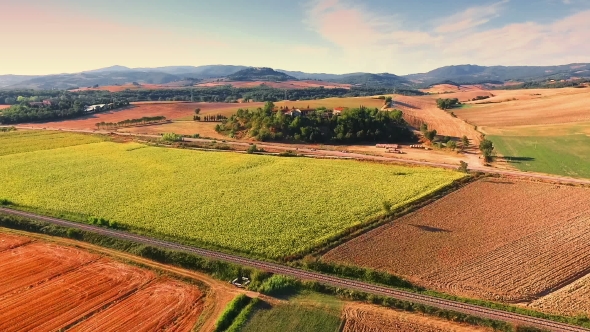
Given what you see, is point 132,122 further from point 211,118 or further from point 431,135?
point 431,135

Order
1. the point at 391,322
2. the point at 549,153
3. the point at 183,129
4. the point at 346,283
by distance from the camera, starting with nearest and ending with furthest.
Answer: the point at 391,322 → the point at 346,283 → the point at 549,153 → the point at 183,129

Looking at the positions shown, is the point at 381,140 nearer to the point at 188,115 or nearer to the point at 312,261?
the point at 312,261

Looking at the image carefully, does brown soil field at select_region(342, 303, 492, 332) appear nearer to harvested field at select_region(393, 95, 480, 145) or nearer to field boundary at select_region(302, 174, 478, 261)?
field boundary at select_region(302, 174, 478, 261)

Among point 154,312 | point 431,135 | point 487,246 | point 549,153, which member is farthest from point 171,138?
point 549,153

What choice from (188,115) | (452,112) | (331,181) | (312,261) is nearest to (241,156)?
(331,181)

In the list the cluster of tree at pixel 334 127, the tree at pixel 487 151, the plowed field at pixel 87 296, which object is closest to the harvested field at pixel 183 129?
the cluster of tree at pixel 334 127
